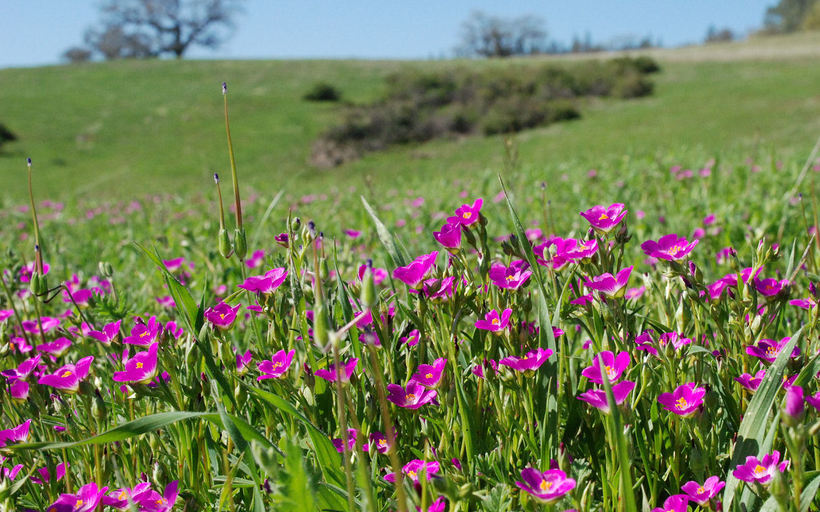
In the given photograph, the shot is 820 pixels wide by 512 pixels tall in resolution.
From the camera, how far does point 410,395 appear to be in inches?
46.0

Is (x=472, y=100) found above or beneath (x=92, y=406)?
above

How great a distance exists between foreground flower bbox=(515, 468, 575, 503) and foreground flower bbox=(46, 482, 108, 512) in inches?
27.5

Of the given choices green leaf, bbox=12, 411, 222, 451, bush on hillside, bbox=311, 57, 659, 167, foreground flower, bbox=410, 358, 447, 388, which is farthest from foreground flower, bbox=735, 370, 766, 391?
bush on hillside, bbox=311, 57, 659, 167

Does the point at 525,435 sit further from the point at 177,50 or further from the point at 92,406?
the point at 177,50

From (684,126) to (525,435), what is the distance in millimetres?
16114

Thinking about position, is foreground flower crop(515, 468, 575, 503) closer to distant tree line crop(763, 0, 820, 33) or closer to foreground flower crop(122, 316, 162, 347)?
foreground flower crop(122, 316, 162, 347)

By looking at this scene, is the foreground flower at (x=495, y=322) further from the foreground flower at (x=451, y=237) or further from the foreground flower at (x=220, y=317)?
the foreground flower at (x=220, y=317)

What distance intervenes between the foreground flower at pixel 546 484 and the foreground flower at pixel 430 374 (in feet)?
0.87

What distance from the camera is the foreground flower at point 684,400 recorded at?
1008 mm

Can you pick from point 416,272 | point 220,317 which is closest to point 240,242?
point 220,317

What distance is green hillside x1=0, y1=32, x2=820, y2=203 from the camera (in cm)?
1456

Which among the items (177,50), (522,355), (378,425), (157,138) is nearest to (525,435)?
(522,355)

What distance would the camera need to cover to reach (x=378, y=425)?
1.29 meters

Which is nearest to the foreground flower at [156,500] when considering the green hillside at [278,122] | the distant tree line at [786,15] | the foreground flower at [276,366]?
the foreground flower at [276,366]
